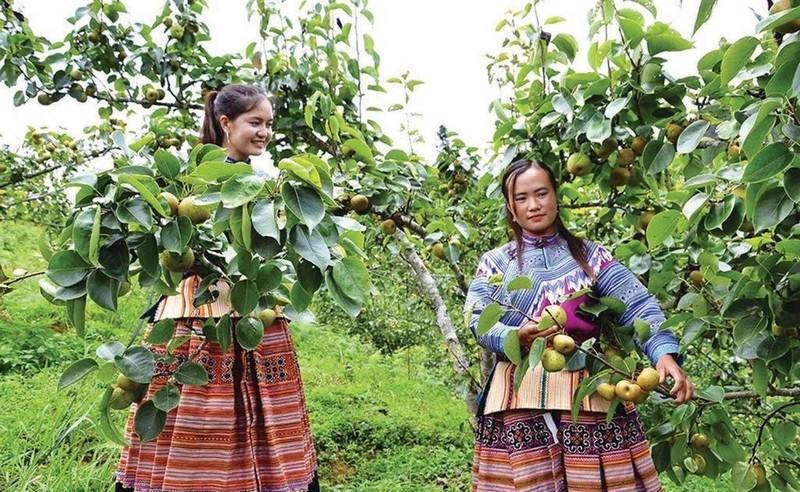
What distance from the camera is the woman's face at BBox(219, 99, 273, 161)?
5.29ft

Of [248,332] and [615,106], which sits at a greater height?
[615,106]

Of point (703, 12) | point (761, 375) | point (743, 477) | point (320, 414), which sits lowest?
point (320, 414)

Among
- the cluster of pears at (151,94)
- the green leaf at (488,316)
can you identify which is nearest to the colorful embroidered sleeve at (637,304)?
the green leaf at (488,316)

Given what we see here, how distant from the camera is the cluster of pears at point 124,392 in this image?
940 millimetres

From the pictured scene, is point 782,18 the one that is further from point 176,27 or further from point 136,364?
point 176,27

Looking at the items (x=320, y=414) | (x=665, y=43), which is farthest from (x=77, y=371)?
(x=320, y=414)

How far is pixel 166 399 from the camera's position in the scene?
0.95m

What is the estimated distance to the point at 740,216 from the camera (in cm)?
99

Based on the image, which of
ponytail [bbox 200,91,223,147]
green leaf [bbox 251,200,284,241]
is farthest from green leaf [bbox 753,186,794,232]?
ponytail [bbox 200,91,223,147]

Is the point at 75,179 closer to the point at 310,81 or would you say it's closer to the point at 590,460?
the point at 590,460

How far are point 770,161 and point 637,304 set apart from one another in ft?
2.41

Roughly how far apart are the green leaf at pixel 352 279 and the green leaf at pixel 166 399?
0.33 m

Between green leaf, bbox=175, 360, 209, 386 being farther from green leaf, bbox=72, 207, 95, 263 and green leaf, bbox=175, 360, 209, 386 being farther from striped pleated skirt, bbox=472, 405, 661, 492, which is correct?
striped pleated skirt, bbox=472, 405, 661, 492

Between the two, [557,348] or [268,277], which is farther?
[557,348]
